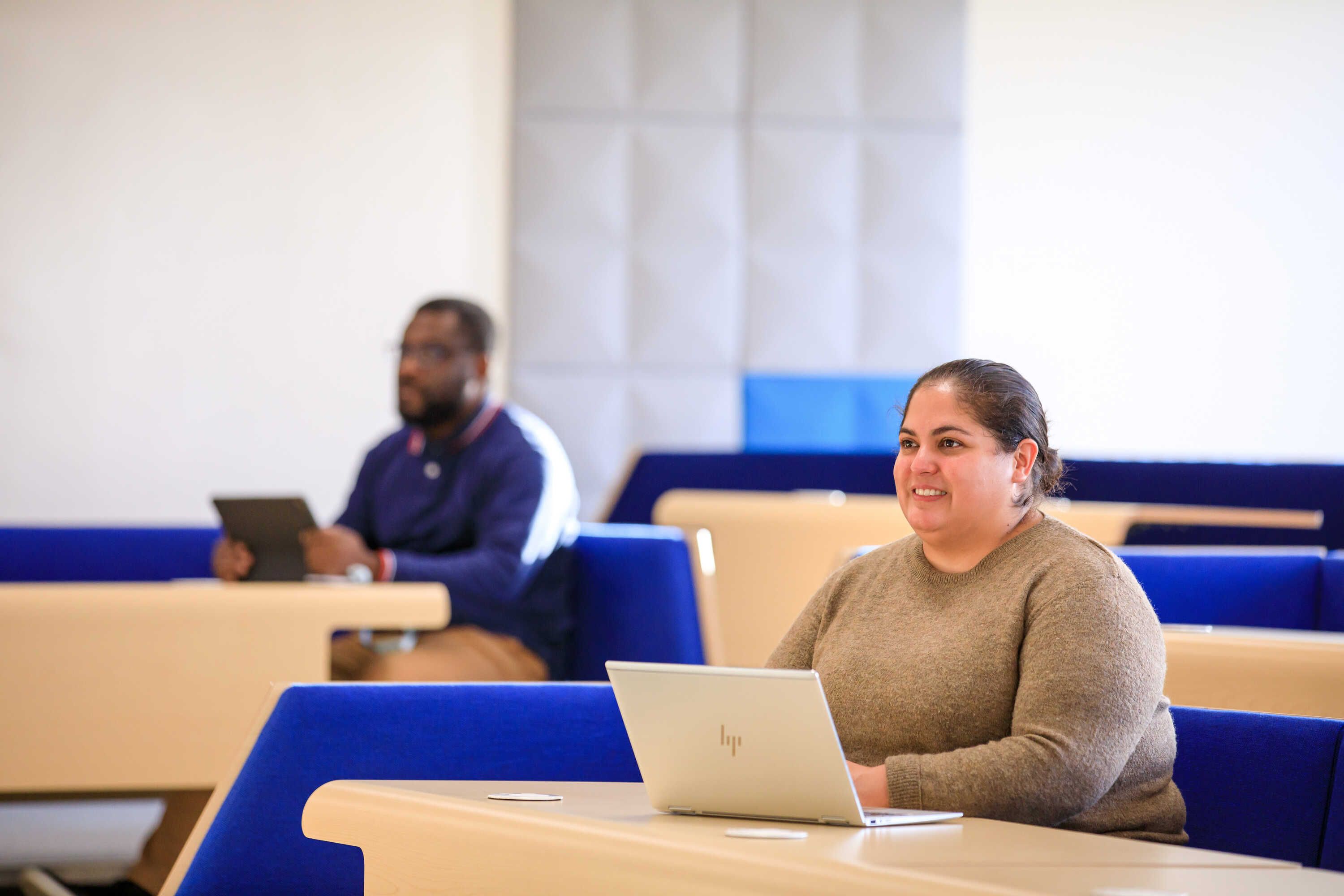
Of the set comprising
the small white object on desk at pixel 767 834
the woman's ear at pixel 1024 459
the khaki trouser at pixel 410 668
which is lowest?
the khaki trouser at pixel 410 668

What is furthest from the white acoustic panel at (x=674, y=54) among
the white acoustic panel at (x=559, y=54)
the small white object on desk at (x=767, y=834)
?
the small white object on desk at (x=767, y=834)

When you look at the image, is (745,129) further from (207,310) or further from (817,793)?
(817,793)

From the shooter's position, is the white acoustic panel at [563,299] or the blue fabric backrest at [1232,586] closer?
the blue fabric backrest at [1232,586]

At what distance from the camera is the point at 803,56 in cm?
584

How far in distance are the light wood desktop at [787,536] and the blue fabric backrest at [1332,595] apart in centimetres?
66

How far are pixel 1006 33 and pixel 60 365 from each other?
12.3ft

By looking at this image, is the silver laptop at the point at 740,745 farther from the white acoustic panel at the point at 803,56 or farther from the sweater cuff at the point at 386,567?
the white acoustic panel at the point at 803,56

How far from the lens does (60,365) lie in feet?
17.8

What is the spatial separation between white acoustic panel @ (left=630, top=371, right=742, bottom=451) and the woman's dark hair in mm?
4112

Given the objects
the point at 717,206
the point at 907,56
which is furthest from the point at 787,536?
the point at 907,56

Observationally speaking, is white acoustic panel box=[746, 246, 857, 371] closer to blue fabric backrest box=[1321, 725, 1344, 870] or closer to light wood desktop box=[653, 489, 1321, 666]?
light wood desktop box=[653, 489, 1321, 666]

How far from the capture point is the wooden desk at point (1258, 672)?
183 cm

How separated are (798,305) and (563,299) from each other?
899 millimetres

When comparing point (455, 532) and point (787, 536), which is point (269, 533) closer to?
point (455, 532)
